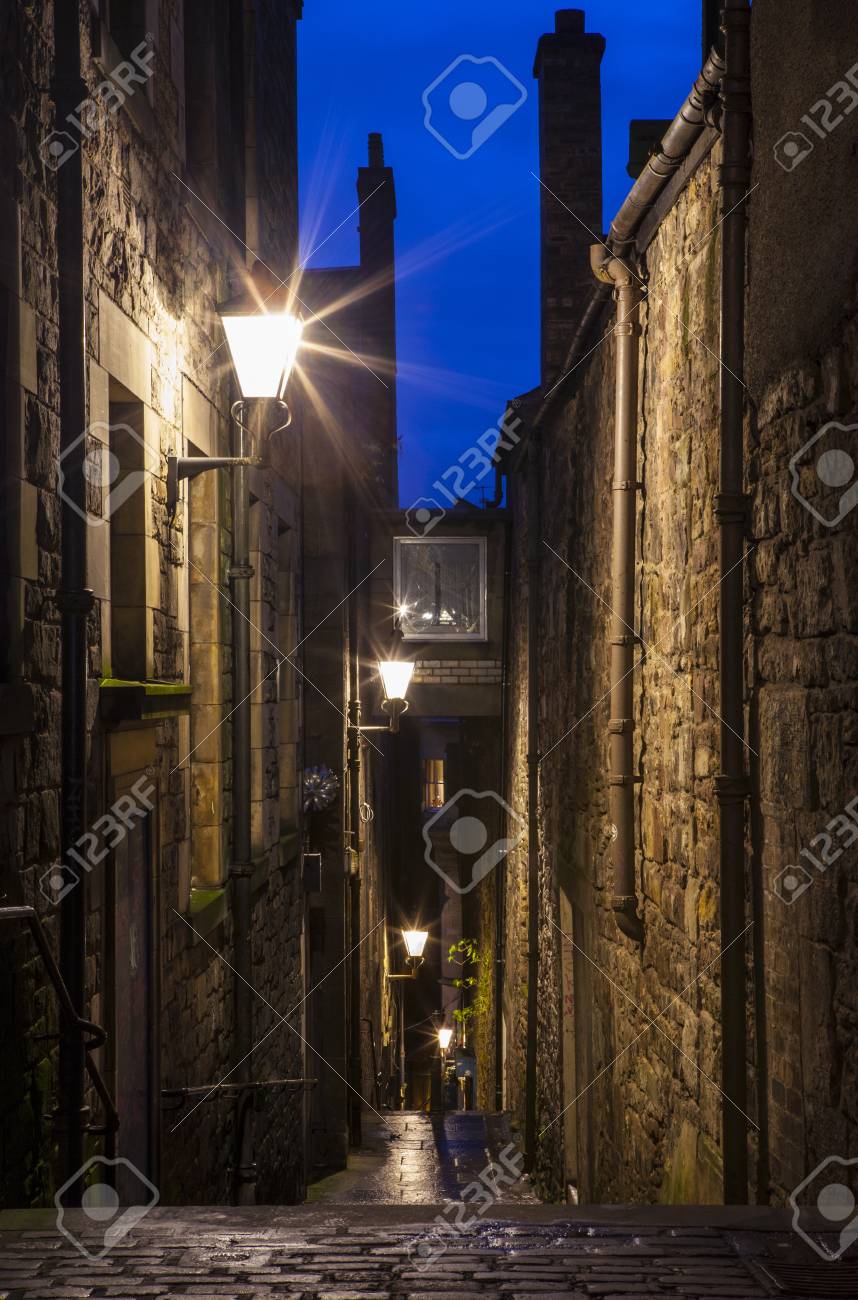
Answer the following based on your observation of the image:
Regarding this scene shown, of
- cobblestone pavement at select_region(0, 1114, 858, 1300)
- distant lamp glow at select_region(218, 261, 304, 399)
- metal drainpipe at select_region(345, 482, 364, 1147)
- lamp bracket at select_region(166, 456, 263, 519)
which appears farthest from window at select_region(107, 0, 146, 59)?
metal drainpipe at select_region(345, 482, 364, 1147)

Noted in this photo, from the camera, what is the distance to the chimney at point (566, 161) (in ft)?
36.1

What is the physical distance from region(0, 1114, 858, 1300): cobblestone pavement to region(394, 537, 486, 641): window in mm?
11061

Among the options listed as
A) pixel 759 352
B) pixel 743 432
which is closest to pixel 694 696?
pixel 743 432

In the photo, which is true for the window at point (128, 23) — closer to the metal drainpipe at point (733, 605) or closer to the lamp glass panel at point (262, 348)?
the lamp glass panel at point (262, 348)

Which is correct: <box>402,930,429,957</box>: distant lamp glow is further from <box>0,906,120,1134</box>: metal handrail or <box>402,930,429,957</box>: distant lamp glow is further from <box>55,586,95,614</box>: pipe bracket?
<box>55,586,95,614</box>: pipe bracket

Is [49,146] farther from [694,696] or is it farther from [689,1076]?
[689,1076]

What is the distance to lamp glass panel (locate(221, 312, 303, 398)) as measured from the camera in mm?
5004

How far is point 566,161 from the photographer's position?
36.7 ft

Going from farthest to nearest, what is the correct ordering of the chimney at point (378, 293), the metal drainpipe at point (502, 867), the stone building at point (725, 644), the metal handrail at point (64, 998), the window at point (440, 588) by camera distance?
the chimney at point (378, 293), the window at point (440, 588), the metal drainpipe at point (502, 867), the stone building at point (725, 644), the metal handrail at point (64, 998)

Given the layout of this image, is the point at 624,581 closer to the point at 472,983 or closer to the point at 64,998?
the point at 64,998

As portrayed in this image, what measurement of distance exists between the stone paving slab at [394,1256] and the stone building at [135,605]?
50 cm

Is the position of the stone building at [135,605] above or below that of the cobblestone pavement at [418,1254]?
above

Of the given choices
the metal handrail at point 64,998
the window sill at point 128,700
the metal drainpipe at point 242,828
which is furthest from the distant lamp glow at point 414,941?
the metal handrail at point 64,998

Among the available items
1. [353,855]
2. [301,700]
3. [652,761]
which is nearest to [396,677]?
[301,700]
